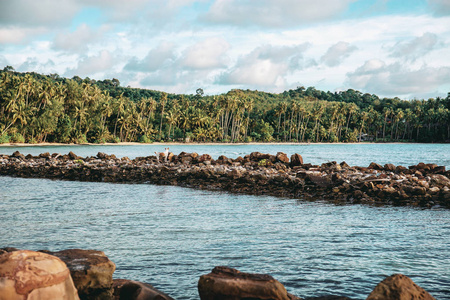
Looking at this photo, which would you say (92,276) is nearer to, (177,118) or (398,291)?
(398,291)

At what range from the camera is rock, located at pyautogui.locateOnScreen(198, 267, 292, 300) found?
5.12m

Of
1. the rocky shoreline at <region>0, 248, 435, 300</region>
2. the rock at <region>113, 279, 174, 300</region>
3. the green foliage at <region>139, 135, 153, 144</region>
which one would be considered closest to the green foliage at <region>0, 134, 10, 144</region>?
the green foliage at <region>139, 135, 153, 144</region>

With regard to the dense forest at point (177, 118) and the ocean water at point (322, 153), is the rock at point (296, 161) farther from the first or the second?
the dense forest at point (177, 118)

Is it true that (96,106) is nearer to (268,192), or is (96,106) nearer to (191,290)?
Answer: (268,192)

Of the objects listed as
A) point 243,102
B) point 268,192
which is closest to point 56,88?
point 243,102

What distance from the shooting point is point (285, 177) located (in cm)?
2198

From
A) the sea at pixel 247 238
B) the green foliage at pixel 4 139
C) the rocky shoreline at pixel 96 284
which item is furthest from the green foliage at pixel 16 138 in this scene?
the rocky shoreline at pixel 96 284

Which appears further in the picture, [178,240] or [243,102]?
[243,102]

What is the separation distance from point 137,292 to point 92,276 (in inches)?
24.9

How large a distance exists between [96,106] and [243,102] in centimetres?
4787

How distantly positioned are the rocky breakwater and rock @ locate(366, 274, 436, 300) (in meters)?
12.7

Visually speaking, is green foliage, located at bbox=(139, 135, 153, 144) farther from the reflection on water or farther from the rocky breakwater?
the reflection on water

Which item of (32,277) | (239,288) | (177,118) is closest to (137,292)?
(239,288)

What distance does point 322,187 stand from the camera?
20.3m
